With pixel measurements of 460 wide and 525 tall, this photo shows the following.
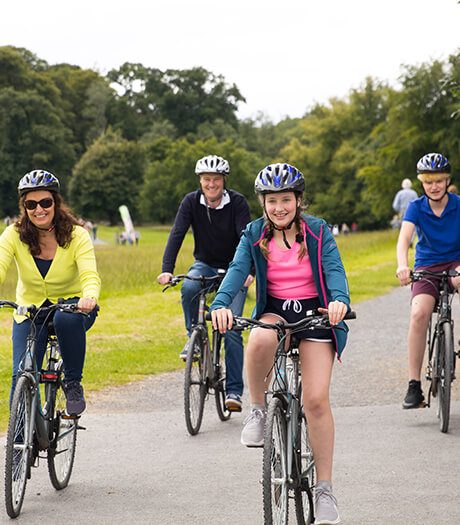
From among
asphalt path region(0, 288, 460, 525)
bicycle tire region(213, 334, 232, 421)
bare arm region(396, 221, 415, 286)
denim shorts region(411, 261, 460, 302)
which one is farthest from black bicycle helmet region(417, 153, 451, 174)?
bicycle tire region(213, 334, 232, 421)

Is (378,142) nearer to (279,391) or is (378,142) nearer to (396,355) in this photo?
(396,355)

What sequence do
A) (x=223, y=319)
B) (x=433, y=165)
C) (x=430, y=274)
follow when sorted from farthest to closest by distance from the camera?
(x=433, y=165)
(x=430, y=274)
(x=223, y=319)

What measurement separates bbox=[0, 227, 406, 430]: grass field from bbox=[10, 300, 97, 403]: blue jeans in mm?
2209

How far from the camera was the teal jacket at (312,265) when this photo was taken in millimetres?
4984

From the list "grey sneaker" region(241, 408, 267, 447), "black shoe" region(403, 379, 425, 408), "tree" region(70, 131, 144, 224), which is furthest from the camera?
"tree" region(70, 131, 144, 224)

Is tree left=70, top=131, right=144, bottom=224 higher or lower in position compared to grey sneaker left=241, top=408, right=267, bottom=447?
higher

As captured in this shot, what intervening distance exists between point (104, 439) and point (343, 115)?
76.3m

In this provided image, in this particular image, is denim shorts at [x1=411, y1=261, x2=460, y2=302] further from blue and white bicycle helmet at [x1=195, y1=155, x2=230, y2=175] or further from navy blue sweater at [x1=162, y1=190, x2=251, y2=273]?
blue and white bicycle helmet at [x1=195, y1=155, x2=230, y2=175]

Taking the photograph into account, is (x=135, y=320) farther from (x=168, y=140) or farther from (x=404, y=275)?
(x=168, y=140)

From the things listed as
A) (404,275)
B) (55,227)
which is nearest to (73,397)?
(55,227)

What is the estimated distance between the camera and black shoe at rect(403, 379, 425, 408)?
787cm

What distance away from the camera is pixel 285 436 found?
4660 millimetres

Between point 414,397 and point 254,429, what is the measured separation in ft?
10.3

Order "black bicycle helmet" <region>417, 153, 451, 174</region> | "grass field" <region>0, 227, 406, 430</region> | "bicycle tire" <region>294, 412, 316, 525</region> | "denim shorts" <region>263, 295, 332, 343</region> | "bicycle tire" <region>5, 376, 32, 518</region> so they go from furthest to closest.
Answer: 1. "grass field" <region>0, 227, 406, 430</region>
2. "black bicycle helmet" <region>417, 153, 451, 174</region>
3. "bicycle tire" <region>5, 376, 32, 518</region>
4. "denim shorts" <region>263, 295, 332, 343</region>
5. "bicycle tire" <region>294, 412, 316, 525</region>
